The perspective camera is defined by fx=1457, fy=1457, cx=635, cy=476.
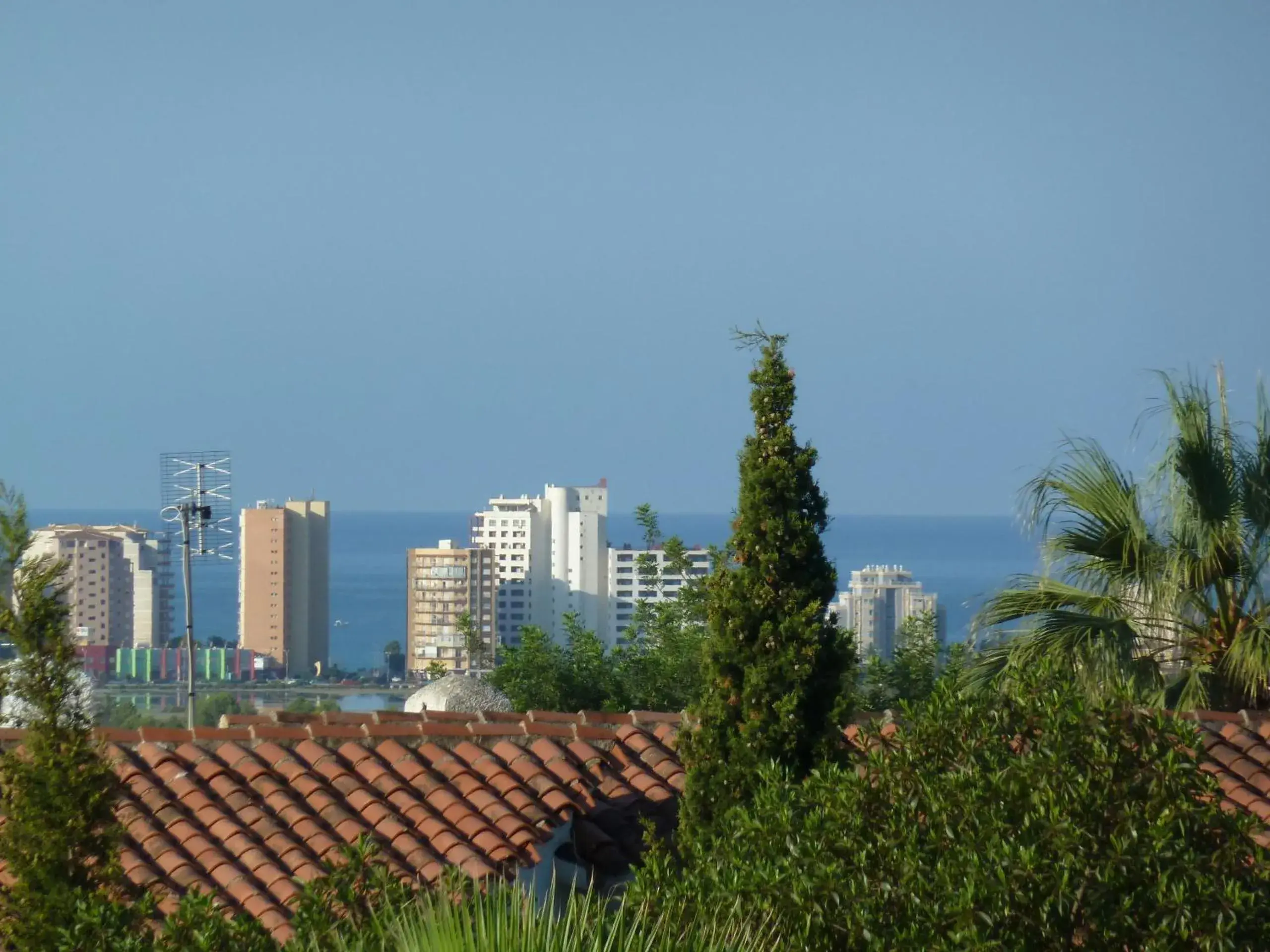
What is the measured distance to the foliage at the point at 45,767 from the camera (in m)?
5.96

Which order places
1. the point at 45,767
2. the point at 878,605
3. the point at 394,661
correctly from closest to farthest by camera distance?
the point at 45,767 < the point at 878,605 < the point at 394,661

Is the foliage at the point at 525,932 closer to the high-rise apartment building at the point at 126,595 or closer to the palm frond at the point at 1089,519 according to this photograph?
the palm frond at the point at 1089,519

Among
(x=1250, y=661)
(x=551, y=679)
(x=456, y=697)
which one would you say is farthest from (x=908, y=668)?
(x=1250, y=661)

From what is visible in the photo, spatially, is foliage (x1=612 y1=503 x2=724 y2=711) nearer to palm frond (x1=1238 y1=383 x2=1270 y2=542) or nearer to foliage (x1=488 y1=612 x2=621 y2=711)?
foliage (x1=488 y1=612 x2=621 y2=711)

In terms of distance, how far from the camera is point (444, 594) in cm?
8462

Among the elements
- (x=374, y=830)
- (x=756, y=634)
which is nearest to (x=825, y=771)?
(x=756, y=634)

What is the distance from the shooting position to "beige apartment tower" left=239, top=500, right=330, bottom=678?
64500mm

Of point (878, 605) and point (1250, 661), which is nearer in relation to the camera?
point (1250, 661)

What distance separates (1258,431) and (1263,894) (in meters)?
5.38

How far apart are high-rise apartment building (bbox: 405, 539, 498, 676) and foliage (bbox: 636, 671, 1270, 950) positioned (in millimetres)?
73294

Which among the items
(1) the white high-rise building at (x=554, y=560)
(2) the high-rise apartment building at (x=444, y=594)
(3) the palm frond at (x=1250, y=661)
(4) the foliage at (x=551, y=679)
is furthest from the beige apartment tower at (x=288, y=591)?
(3) the palm frond at (x=1250, y=661)

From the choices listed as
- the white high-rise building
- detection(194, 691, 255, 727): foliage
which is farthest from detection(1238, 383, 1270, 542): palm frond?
the white high-rise building

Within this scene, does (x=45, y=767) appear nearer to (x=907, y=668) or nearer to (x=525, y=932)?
(x=525, y=932)

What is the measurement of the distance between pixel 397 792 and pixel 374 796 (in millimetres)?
129
